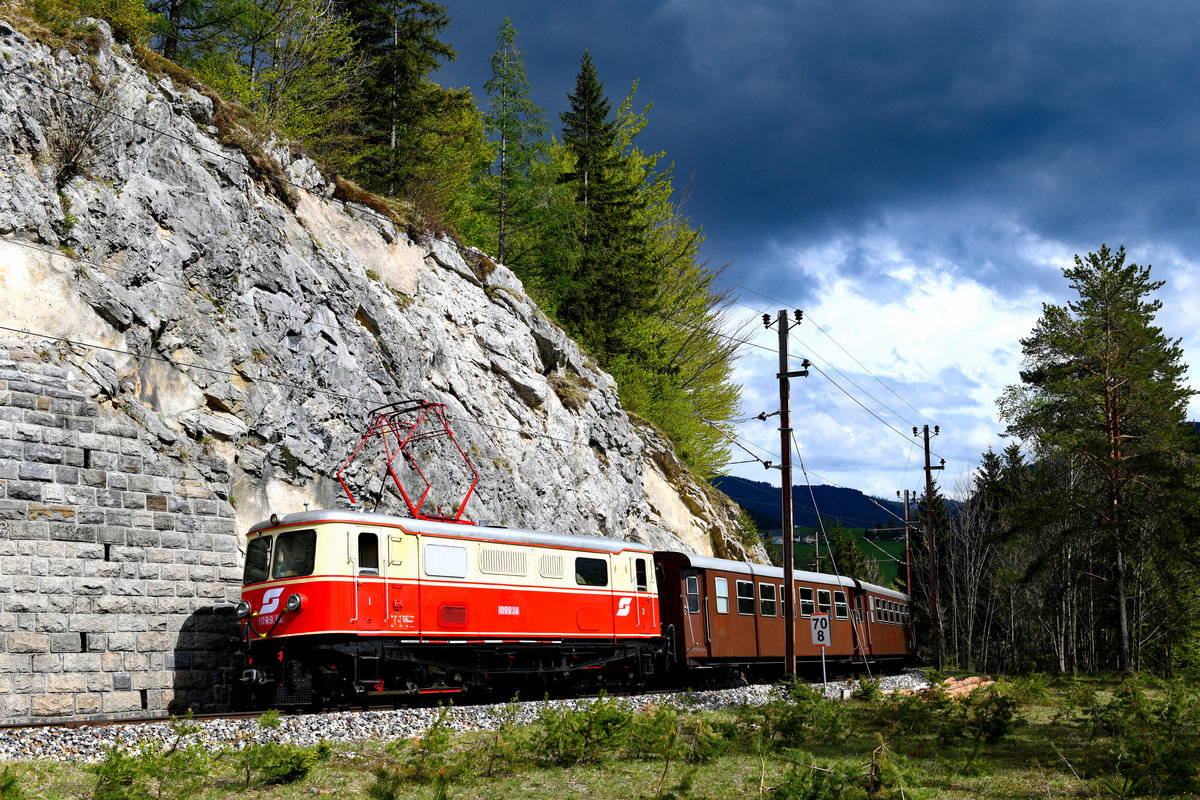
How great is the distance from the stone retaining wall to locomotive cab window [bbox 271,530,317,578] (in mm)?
2408

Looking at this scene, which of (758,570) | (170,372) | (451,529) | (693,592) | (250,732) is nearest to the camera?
(250,732)

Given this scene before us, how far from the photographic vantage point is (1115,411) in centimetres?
2981

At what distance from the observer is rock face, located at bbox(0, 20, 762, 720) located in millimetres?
14766

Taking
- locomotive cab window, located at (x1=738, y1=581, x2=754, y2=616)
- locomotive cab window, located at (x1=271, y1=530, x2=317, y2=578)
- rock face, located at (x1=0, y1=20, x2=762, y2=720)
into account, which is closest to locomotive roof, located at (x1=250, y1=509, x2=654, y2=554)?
locomotive cab window, located at (x1=271, y1=530, x2=317, y2=578)

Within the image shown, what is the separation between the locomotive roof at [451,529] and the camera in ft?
49.2

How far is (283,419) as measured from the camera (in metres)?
20.2

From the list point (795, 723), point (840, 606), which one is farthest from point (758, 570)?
point (795, 723)

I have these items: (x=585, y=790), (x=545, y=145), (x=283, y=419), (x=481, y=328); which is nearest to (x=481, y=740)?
(x=585, y=790)

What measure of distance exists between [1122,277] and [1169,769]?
28.9 m

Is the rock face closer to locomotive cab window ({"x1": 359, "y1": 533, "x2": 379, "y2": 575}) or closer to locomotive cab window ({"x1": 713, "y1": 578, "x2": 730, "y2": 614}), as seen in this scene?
locomotive cab window ({"x1": 359, "y1": 533, "x2": 379, "y2": 575})

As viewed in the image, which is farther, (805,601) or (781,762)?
(805,601)

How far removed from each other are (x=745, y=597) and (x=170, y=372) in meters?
13.8

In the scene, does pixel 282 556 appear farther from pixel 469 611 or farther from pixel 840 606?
pixel 840 606

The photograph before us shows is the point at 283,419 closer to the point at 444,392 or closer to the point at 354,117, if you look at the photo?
the point at 444,392
